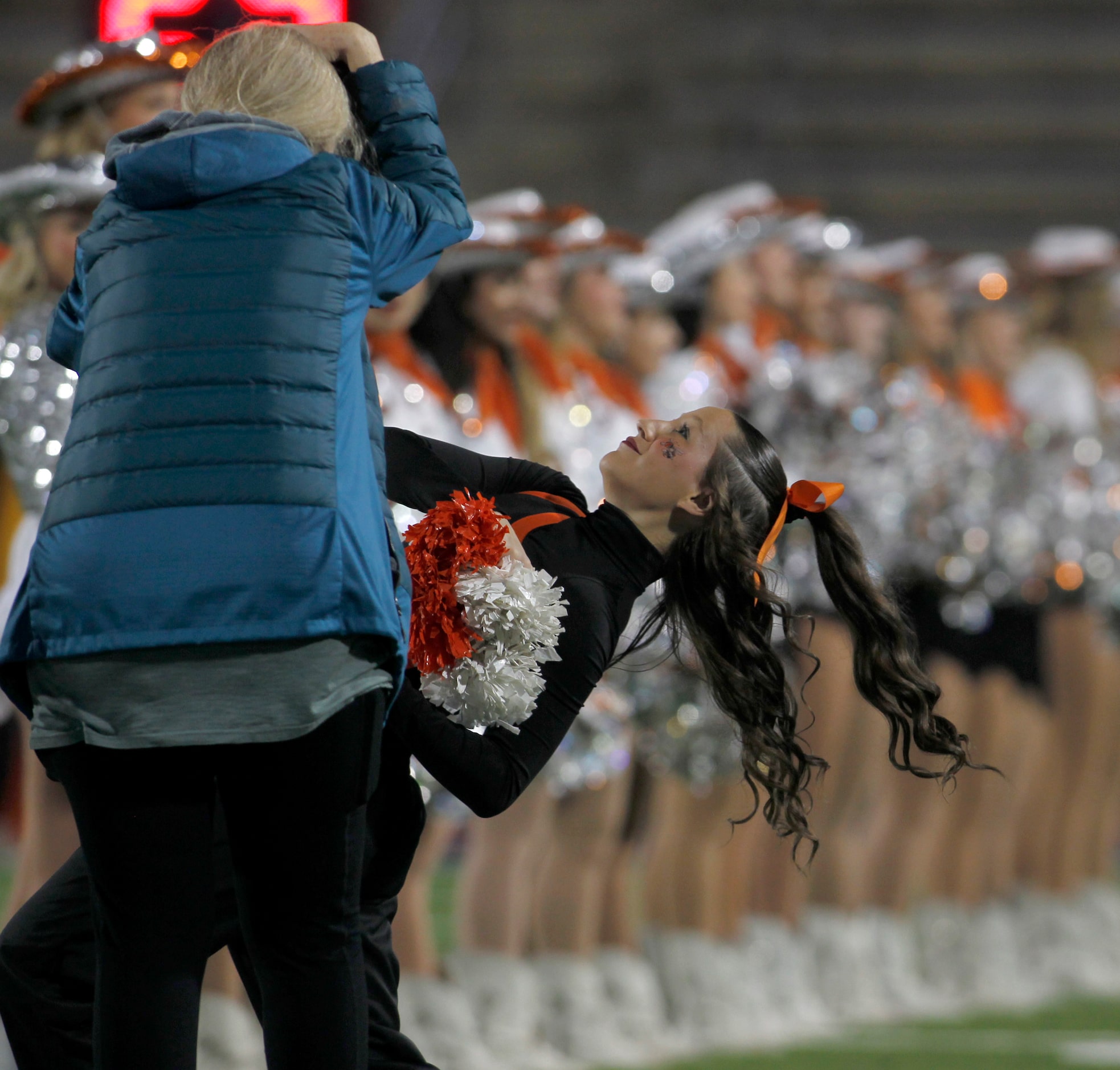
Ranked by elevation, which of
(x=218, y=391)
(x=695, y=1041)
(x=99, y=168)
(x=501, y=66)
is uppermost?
(x=501, y=66)

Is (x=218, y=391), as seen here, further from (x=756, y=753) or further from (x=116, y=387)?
(x=756, y=753)

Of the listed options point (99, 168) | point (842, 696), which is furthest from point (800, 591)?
point (99, 168)

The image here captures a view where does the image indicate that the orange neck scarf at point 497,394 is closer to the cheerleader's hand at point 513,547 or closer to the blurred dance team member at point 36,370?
the blurred dance team member at point 36,370

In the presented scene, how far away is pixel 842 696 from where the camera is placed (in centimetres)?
566

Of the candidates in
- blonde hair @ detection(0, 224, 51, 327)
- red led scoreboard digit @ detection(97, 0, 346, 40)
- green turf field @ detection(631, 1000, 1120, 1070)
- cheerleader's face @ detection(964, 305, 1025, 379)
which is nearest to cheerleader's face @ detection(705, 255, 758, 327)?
cheerleader's face @ detection(964, 305, 1025, 379)

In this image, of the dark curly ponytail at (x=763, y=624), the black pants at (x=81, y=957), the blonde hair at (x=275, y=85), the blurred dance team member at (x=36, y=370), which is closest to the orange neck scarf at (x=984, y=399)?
the blurred dance team member at (x=36, y=370)

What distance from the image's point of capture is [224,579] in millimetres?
2109

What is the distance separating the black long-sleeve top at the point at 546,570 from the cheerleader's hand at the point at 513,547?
0.06 meters

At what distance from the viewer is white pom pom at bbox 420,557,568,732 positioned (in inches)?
94.3

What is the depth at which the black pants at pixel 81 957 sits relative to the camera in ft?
8.07

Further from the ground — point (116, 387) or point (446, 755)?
point (116, 387)

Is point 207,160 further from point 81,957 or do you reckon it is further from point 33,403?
point 33,403

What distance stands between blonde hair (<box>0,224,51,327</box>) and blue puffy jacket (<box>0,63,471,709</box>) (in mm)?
Answer: 1350

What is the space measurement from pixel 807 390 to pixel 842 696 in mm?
868
